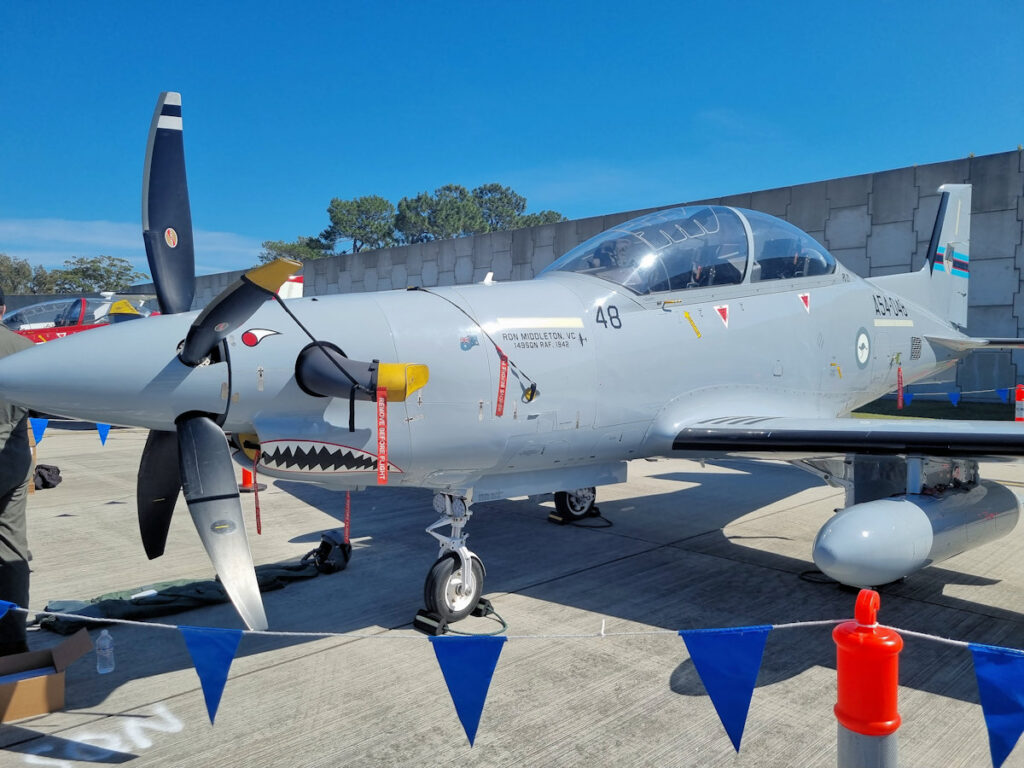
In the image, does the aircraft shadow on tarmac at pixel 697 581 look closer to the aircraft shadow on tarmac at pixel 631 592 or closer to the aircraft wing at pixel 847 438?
the aircraft shadow on tarmac at pixel 631 592

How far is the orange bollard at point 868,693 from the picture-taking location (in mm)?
1906

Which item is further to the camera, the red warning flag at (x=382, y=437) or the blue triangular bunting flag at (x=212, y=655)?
the red warning flag at (x=382, y=437)

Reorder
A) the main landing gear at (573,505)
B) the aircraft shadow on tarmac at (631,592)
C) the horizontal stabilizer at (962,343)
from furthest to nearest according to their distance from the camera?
the horizontal stabilizer at (962,343) < the main landing gear at (573,505) < the aircraft shadow on tarmac at (631,592)

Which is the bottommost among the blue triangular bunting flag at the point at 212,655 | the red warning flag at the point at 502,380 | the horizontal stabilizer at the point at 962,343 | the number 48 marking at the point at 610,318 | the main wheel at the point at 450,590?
the main wheel at the point at 450,590

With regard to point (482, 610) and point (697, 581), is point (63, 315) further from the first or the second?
point (697, 581)

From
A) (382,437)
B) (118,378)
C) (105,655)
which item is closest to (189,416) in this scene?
(118,378)

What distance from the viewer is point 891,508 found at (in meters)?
4.92

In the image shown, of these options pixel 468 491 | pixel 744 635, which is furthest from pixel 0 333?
pixel 744 635

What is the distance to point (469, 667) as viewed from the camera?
2.91 m

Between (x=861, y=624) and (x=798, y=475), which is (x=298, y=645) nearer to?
(x=861, y=624)

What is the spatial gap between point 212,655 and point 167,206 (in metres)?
2.44

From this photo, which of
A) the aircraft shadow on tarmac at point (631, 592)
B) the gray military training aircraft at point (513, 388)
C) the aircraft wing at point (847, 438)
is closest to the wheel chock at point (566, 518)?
the aircraft shadow on tarmac at point (631, 592)

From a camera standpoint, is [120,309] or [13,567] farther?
[120,309]

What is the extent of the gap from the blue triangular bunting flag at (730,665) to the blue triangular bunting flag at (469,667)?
0.80 m
